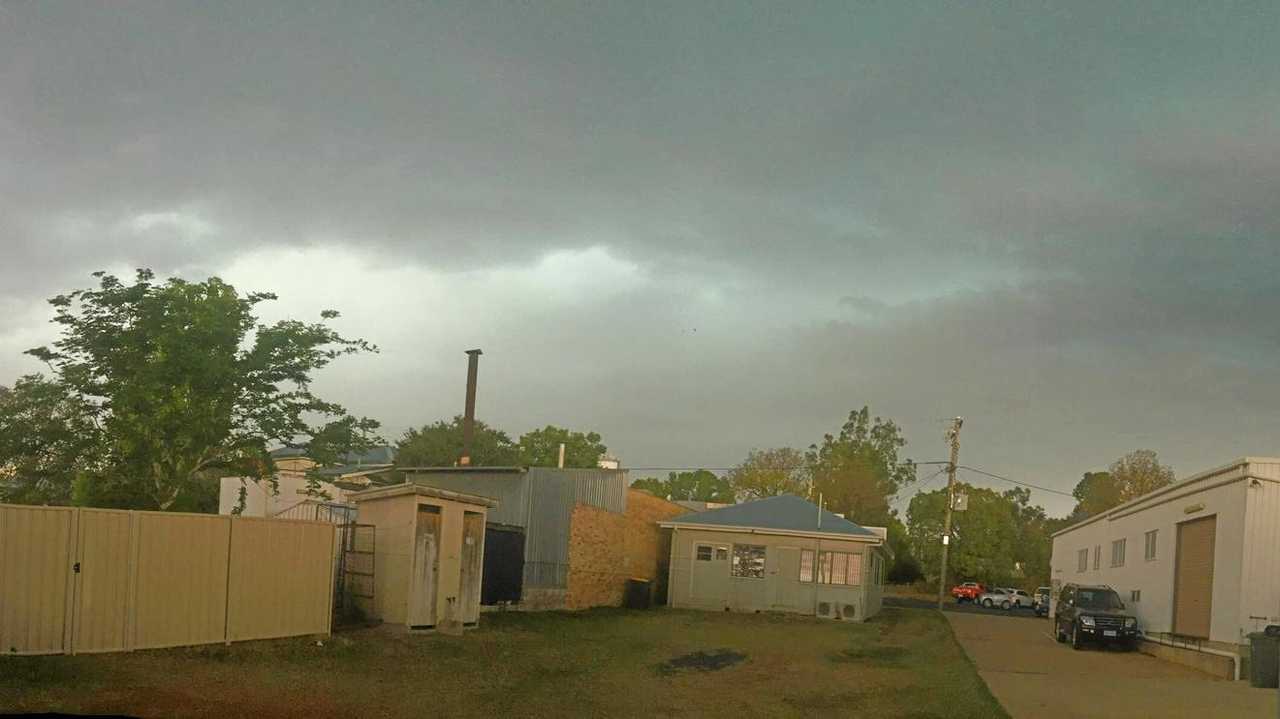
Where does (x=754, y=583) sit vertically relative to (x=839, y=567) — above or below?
below

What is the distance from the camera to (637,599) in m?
37.7

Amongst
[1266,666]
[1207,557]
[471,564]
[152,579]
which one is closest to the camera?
[1266,666]

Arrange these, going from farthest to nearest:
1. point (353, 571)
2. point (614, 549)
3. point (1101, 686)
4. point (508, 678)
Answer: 1. point (614, 549)
2. point (353, 571)
3. point (1101, 686)
4. point (508, 678)

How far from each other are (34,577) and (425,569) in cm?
844

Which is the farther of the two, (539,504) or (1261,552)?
(539,504)

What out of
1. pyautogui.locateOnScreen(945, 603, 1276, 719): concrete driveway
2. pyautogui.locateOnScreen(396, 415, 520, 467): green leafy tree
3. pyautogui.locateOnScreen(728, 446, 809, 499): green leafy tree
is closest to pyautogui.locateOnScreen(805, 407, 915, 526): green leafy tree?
pyautogui.locateOnScreen(728, 446, 809, 499): green leafy tree

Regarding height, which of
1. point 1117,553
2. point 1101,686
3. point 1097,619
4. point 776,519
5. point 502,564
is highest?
point 776,519

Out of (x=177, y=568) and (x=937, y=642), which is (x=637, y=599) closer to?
(x=937, y=642)

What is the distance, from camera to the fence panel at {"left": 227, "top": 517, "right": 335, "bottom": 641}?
57.6 ft

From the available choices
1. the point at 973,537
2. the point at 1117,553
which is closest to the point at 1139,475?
the point at 973,537

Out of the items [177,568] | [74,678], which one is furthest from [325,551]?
[74,678]

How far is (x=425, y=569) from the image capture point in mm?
21891

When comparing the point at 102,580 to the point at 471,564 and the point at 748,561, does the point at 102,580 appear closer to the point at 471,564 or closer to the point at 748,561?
the point at 471,564

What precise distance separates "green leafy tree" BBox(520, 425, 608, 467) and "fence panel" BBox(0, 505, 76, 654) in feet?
209
